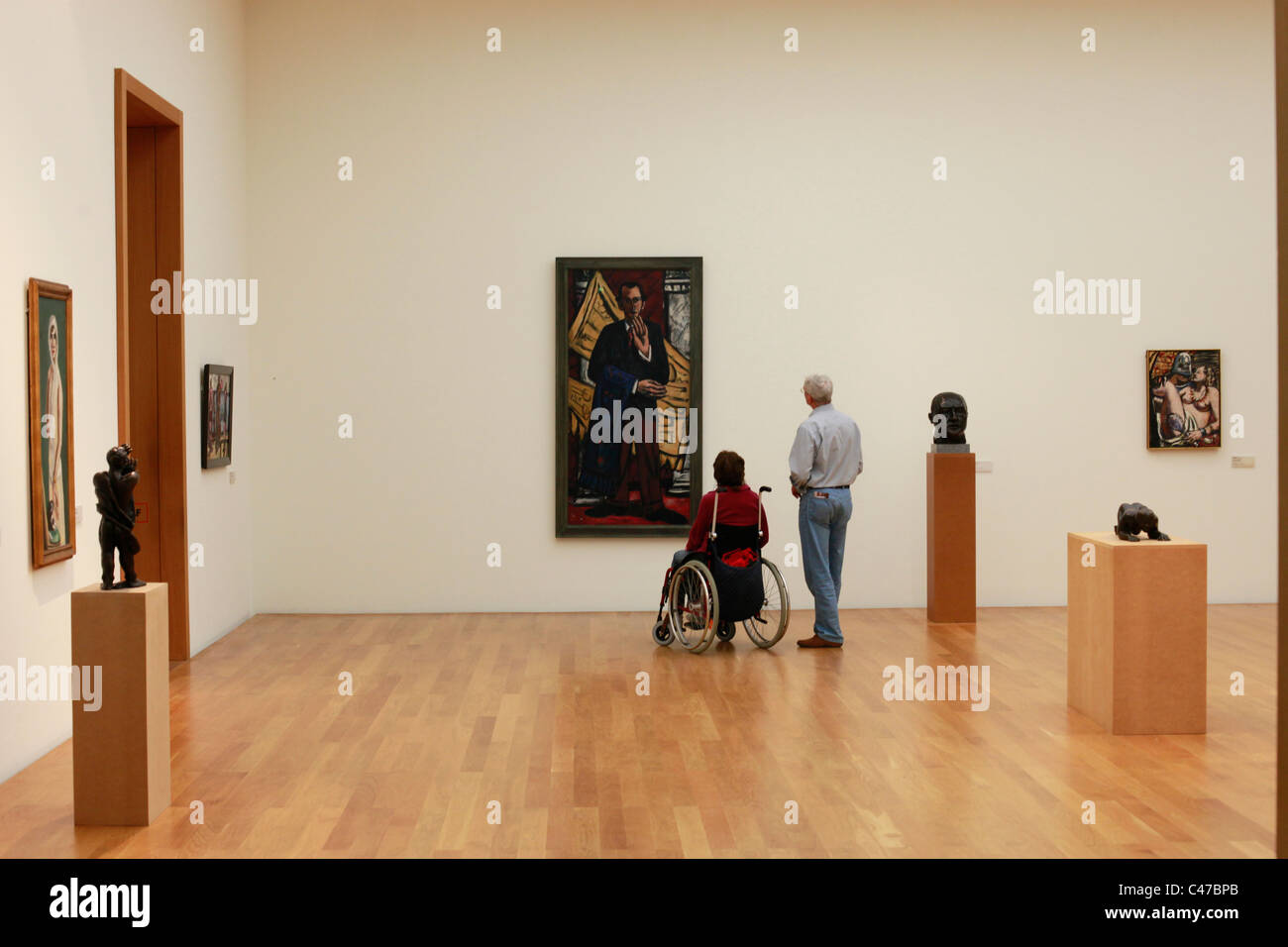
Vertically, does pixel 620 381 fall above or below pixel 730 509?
above

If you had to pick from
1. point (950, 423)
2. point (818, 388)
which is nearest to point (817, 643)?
point (818, 388)

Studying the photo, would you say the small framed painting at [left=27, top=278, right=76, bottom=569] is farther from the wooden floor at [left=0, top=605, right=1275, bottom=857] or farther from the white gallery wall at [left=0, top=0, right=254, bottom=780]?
the wooden floor at [left=0, top=605, right=1275, bottom=857]

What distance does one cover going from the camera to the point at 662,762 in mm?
6938

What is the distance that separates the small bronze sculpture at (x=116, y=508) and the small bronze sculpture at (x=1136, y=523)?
5671mm

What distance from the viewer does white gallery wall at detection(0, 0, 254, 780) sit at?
22.4 feet

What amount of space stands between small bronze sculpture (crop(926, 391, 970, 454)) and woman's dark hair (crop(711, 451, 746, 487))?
2.62m

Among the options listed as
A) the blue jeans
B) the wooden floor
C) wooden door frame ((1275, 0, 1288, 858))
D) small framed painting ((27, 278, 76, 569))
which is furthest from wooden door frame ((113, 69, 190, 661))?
wooden door frame ((1275, 0, 1288, 858))

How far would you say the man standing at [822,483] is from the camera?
10328 mm

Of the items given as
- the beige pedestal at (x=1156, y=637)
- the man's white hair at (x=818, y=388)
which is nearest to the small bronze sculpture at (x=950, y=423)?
the man's white hair at (x=818, y=388)

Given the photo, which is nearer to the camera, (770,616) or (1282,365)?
(1282,365)

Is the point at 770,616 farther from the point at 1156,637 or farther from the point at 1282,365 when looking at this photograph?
the point at 1282,365

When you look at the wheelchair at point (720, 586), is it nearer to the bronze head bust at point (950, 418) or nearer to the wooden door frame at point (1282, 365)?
the bronze head bust at point (950, 418)

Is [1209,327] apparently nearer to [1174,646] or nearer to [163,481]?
[1174,646]

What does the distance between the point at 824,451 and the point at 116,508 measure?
5961 mm
